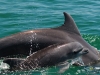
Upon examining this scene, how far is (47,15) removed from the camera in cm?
2158

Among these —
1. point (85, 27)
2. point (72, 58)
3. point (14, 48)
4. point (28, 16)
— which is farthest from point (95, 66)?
point (28, 16)

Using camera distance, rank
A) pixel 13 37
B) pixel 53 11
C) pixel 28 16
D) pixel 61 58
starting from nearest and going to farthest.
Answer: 1. pixel 61 58
2. pixel 13 37
3. pixel 28 16
4. pixel 53 11

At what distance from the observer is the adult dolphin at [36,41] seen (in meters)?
13.3

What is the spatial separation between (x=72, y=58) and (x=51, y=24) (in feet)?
23.7

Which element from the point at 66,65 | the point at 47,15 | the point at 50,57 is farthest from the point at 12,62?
the point at 47,15

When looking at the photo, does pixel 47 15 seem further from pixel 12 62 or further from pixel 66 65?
pixel 12 62

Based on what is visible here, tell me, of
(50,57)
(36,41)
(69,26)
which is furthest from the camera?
(69,26)

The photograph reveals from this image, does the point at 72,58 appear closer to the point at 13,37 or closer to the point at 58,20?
the point at 13,37

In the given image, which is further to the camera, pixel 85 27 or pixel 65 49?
pixel 85 27

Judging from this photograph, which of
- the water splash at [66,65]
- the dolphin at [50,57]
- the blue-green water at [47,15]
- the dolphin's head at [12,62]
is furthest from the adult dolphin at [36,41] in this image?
the blue-green water at [47,15]

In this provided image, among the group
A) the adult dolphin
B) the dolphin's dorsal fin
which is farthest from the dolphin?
A: the dolphin's dorsal fin

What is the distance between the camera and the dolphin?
11789mm

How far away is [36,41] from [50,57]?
1434 millimetres

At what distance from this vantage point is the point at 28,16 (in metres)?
21.4
